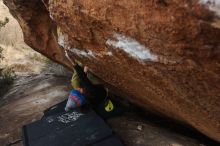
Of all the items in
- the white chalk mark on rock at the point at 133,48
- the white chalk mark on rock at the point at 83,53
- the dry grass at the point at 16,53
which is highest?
the white chalk mark on rock at the point at 133,48

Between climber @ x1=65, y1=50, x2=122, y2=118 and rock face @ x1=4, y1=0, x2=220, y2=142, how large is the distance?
514 millimetres

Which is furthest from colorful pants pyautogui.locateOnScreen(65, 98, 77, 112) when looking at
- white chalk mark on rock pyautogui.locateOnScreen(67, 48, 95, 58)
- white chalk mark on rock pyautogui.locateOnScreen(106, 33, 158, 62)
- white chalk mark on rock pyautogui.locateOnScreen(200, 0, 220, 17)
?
white chalk mark on rock pyautogui.locateOnScreen(200, 0, 220, 17)

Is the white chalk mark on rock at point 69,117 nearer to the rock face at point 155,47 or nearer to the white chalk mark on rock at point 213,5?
the rock face at point 155,47

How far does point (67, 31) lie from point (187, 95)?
1488 mm

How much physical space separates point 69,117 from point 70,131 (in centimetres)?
36

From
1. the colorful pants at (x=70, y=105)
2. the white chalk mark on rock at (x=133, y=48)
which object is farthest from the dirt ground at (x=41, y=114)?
the white chalk mark on rock at (x=133, y=48)

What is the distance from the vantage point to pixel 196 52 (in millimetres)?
2453

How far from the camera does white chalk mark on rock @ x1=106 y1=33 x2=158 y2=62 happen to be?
287 cm

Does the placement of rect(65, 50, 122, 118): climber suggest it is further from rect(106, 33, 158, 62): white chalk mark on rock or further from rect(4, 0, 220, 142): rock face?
rect(106, 33, 158, 62): white chalk mark on rock

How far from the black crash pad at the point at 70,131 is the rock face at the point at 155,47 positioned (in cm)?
54

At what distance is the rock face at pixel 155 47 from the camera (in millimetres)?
2352

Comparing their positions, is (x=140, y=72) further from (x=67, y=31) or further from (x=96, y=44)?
(x=67, y=31)

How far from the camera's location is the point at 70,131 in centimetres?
426

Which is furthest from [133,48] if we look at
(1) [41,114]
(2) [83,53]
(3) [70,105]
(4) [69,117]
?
(1) [41,114]
